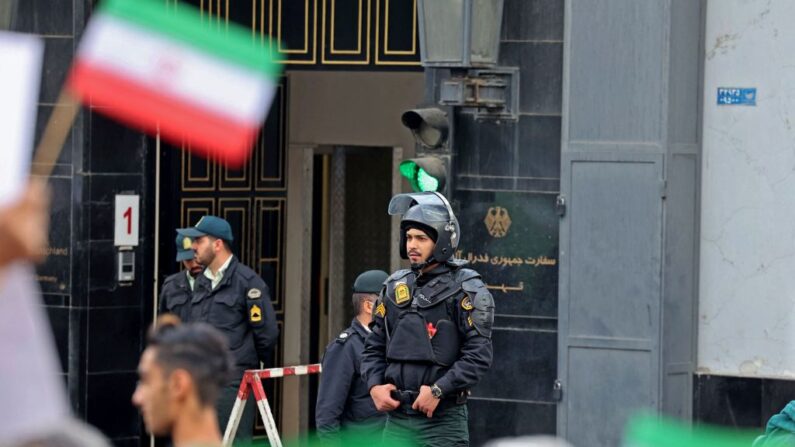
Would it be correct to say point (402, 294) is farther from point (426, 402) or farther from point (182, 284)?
point (182, 284)

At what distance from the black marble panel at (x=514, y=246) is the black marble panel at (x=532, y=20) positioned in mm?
1036

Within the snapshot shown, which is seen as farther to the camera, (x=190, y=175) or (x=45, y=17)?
(x=190, y=175)

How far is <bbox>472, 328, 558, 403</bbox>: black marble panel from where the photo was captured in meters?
12.8

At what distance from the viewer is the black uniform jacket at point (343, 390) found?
10281 millimetres

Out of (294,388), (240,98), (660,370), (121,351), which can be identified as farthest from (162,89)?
(294,388)

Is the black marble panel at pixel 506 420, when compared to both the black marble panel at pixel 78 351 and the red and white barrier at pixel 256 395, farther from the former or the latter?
the black marble panel at pixel 78 351

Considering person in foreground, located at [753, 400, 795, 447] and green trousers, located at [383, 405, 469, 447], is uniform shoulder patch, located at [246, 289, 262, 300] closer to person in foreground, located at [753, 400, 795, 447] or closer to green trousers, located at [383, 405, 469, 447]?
green trousers, located at [383, 405, 469, 447]

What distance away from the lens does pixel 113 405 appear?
13.9 metres

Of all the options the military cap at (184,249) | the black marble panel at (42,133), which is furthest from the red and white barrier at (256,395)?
the black marble panel at (42,133)

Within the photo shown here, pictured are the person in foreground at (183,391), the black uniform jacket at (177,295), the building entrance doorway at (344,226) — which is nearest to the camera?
the person in foreground at (183,391)

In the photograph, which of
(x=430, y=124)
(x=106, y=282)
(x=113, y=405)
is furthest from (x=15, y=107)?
(x=113, y=405)

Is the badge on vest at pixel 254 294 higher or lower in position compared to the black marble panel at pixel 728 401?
higher

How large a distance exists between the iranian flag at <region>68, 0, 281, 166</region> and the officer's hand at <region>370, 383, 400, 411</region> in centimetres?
462

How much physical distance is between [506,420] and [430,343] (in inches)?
124
